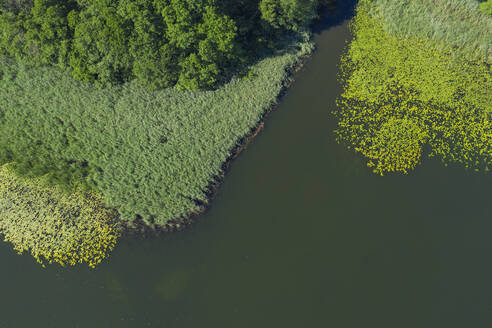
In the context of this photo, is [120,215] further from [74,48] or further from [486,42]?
[486,42]

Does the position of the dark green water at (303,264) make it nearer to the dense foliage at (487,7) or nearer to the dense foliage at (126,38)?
the dense foliage at (126,38)

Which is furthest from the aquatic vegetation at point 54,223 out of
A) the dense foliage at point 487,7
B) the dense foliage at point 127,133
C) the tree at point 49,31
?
the dense foliage at point 487,7

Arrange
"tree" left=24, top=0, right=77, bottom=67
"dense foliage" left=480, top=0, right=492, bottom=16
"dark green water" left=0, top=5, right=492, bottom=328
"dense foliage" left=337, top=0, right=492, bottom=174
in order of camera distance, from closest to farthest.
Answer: "dark green water" left=0, top=5, right=492, bottom=328 < "tree" left=24, top=0, right=77, bottom=67 < "dense foliage" left=337, top=0, right=492, bottom=174 < "dense foliage" left=480, top=0, right=492, bottom=16

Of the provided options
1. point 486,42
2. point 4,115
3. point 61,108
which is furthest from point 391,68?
point 4,115

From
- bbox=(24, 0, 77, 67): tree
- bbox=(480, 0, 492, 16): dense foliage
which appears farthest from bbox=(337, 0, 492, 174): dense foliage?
bbox=(24, 0, 77, 67): tree

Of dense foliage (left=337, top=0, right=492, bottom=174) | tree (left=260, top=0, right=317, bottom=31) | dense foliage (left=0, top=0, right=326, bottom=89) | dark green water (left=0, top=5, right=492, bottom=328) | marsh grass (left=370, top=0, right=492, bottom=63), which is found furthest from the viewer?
marsh grass (left=370, top=0, right=492, bottom=63)

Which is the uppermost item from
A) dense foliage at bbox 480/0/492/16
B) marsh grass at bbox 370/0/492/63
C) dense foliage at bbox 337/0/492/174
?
dense foliage at bbox 480/0/492/16

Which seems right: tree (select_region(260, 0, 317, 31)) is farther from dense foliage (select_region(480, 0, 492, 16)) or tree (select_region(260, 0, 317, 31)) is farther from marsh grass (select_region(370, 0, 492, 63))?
dense foliage (select_region(480, 0, 492, 16))
